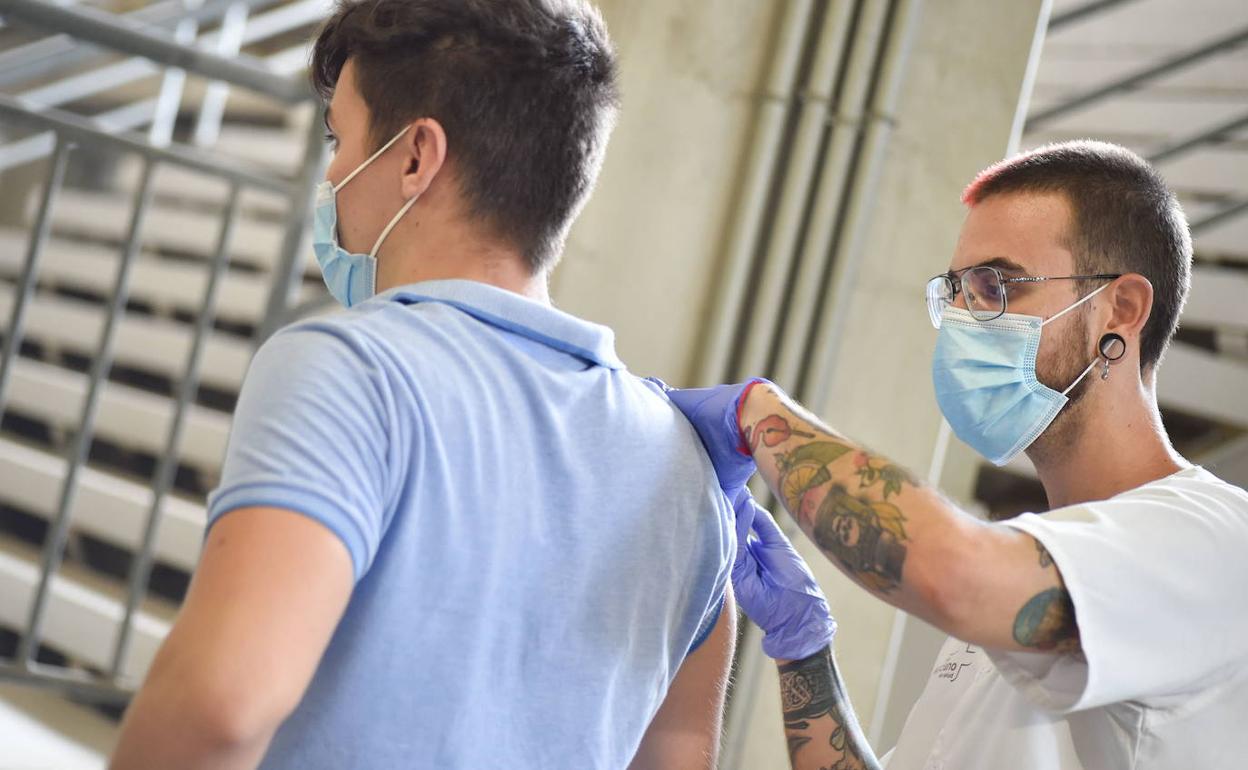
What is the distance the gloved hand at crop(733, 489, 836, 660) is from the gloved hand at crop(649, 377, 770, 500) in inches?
8.2

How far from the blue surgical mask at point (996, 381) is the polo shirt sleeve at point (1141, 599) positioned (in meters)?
0.28

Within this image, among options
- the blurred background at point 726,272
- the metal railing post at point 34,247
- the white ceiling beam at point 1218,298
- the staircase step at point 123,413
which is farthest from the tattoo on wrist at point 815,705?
the white ceiling beam at point 1218,298

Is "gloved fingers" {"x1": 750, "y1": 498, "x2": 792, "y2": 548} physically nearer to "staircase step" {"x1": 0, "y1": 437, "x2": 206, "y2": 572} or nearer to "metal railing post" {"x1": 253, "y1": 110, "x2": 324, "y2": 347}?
"metal railing post" {"x1": 253, "y1": 110, "x2": 324, "y2": 347}

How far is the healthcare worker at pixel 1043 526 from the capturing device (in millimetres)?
1129

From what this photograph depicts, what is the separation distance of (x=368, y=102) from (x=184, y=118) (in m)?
4.61

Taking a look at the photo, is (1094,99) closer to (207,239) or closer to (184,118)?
(207,239)

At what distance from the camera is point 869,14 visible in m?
2.63

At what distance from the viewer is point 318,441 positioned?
87cm

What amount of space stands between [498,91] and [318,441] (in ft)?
1.36

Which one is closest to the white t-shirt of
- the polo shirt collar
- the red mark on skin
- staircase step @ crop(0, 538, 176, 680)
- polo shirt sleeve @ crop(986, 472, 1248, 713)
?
polo shirt sleeve @ crop(986, 472, 1248, 713)

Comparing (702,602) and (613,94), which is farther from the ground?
(613,94)

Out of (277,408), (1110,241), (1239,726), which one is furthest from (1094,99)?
(277,408)

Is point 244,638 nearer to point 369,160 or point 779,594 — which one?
point 369,160

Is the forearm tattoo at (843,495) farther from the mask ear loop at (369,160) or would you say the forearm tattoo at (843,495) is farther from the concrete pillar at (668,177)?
the concrete pillar at (668,177)
